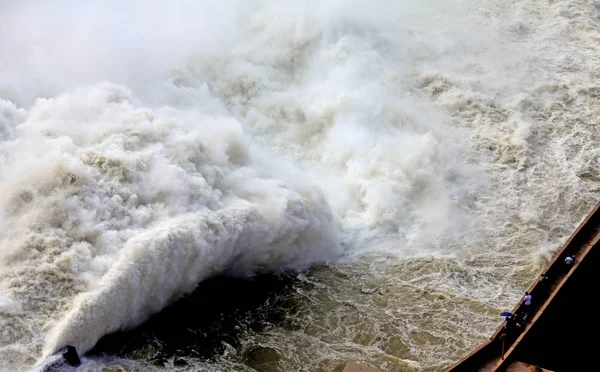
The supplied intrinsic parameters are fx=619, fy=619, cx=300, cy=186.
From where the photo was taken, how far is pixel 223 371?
32.4ft

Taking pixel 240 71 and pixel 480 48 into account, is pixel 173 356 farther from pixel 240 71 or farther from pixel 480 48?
pixel 480 48

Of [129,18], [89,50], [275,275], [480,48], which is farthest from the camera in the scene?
[480,48]

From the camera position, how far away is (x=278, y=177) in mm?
13898

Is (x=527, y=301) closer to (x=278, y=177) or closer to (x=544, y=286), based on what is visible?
(x=544, y=286)

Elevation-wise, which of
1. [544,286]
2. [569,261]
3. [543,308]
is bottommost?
[543,308]

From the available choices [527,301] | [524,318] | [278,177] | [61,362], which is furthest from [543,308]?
[61,362]

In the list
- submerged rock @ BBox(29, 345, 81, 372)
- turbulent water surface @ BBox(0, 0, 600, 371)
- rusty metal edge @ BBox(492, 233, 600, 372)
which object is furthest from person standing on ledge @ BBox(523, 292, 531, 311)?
submerged rock @ BBox(29, 345, 81, 372)

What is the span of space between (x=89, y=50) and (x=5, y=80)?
2.65 m

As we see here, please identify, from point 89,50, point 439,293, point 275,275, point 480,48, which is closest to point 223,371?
point 275,275

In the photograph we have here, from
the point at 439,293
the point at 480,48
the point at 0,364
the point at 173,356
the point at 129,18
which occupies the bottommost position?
the point at 439,293

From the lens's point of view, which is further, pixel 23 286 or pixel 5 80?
pixel 5 80

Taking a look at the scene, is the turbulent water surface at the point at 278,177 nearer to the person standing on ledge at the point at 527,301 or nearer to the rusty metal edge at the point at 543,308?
the person standing on ledge at the point at 527,301

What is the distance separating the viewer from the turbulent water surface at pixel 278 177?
34.0 feet

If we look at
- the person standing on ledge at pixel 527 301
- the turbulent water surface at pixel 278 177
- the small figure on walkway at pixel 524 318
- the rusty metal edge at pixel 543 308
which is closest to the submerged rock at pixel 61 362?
the turbulent water surface at pixel 278 177
